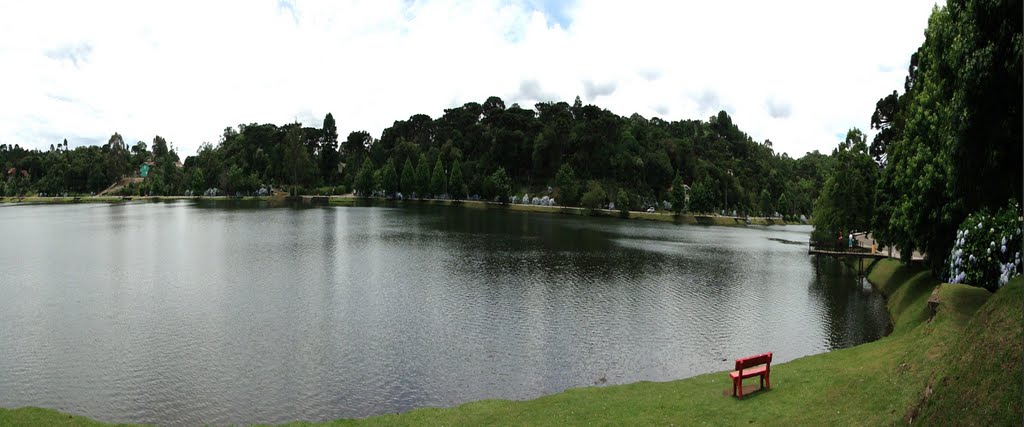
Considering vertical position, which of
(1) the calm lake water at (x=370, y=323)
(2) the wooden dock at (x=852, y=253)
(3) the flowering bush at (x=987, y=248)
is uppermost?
(3) the flowering bush at (x=987, y=248)

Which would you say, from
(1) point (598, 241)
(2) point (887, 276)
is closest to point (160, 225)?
(1) point (598, 241)

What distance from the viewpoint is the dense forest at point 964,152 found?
19.1m

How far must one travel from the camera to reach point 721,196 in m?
183

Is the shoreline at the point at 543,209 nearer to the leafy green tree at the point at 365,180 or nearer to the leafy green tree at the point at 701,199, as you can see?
the leafy green tree at the point at 701,199

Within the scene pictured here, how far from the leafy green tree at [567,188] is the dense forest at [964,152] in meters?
103

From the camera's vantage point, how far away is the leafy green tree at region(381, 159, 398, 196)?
187 m

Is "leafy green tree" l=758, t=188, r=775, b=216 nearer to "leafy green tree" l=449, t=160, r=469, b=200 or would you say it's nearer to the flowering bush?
"leafy green tree" l=449, t=160, r=469, b=200

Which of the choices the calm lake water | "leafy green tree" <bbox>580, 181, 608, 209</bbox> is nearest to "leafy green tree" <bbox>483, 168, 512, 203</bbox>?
"leafy green tree" <bbox>580, 181, 608, 209</bbox>

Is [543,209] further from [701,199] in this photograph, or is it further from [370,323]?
[370,323]

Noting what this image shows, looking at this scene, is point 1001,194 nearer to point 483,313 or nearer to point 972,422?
point 972,422

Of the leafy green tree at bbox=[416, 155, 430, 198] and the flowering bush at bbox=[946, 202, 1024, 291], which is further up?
the leafy green tree at bbox=[416, 155, 430, 198]

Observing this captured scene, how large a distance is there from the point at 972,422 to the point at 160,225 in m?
113

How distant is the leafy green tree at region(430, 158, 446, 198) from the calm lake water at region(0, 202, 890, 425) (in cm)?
10555

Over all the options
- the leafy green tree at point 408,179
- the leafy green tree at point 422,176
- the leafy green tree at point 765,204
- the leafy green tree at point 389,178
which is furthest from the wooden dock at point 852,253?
the leafy green tree at point 389,178
